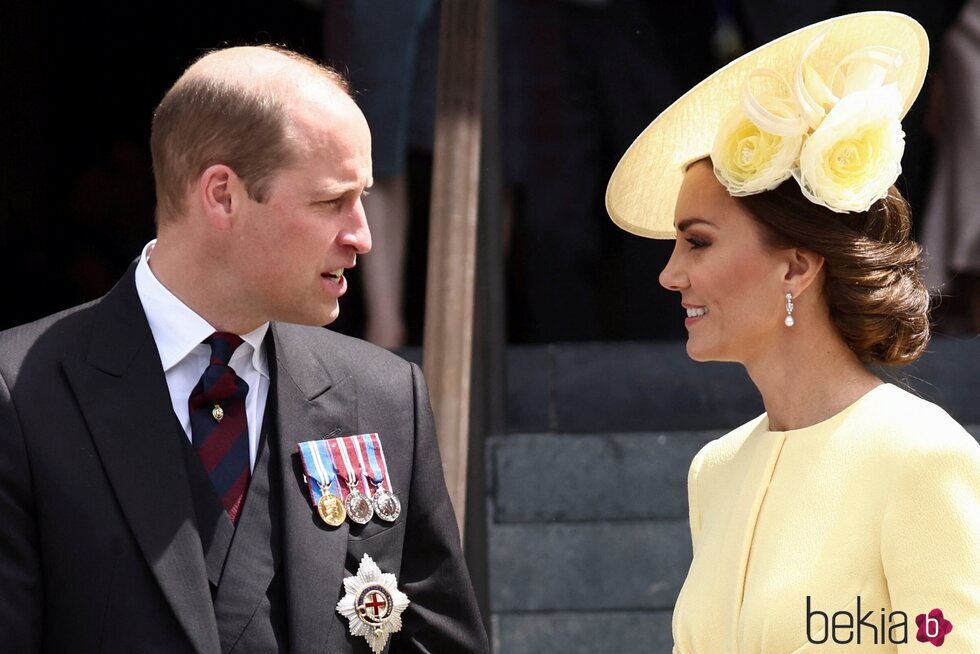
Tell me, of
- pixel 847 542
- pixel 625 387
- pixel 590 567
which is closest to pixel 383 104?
pixel 625 387

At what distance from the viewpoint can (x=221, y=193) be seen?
2545 mm

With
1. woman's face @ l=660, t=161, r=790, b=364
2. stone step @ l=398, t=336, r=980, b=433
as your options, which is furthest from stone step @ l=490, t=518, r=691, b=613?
woman's face @ l=660, t=161, r=790, b=364

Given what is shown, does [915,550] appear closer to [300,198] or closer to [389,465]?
[389,465]

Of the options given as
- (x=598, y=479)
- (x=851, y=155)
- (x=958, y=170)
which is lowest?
(x=598, y=479)

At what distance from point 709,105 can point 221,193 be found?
0.87m

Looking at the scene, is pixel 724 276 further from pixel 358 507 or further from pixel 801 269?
pixel 358 507

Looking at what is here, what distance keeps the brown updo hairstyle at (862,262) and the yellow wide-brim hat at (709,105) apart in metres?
0.20

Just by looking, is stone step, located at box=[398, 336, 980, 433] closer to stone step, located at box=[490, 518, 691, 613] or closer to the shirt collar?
stone step, located at box=[490, 518, 691, 613]

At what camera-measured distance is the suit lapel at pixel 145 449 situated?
2379 millimetres

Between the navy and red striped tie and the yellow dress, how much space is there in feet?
2.68

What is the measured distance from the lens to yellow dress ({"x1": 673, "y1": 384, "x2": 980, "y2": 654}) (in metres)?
2.34

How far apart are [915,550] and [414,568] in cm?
84

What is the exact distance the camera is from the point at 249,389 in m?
2.60

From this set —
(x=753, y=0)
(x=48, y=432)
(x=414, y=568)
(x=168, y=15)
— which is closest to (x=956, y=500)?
(x=414, y=568)
